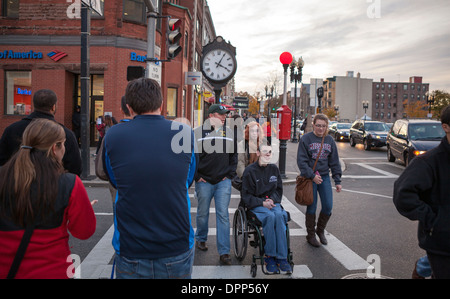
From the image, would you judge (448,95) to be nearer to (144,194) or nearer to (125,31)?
(125,31)

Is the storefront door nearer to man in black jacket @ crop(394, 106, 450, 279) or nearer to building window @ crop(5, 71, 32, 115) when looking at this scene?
building window @ crop(5, 71, 32, 115)

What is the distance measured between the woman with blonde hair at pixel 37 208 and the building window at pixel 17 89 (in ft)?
57.1

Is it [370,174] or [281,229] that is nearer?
[281,229]

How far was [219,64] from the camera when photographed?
7023 millimetres

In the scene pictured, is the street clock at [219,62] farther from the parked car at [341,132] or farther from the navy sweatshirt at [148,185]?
the parked car at [341,132]

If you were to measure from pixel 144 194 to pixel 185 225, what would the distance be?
0.36 metres

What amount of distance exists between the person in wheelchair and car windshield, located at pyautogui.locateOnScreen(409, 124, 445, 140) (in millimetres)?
10678

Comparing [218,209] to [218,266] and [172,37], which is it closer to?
Result: [218,266]

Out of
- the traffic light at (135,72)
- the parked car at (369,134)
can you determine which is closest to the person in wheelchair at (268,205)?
the traffic light at (135,72)

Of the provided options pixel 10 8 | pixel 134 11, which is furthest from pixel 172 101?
pixel 10 8
